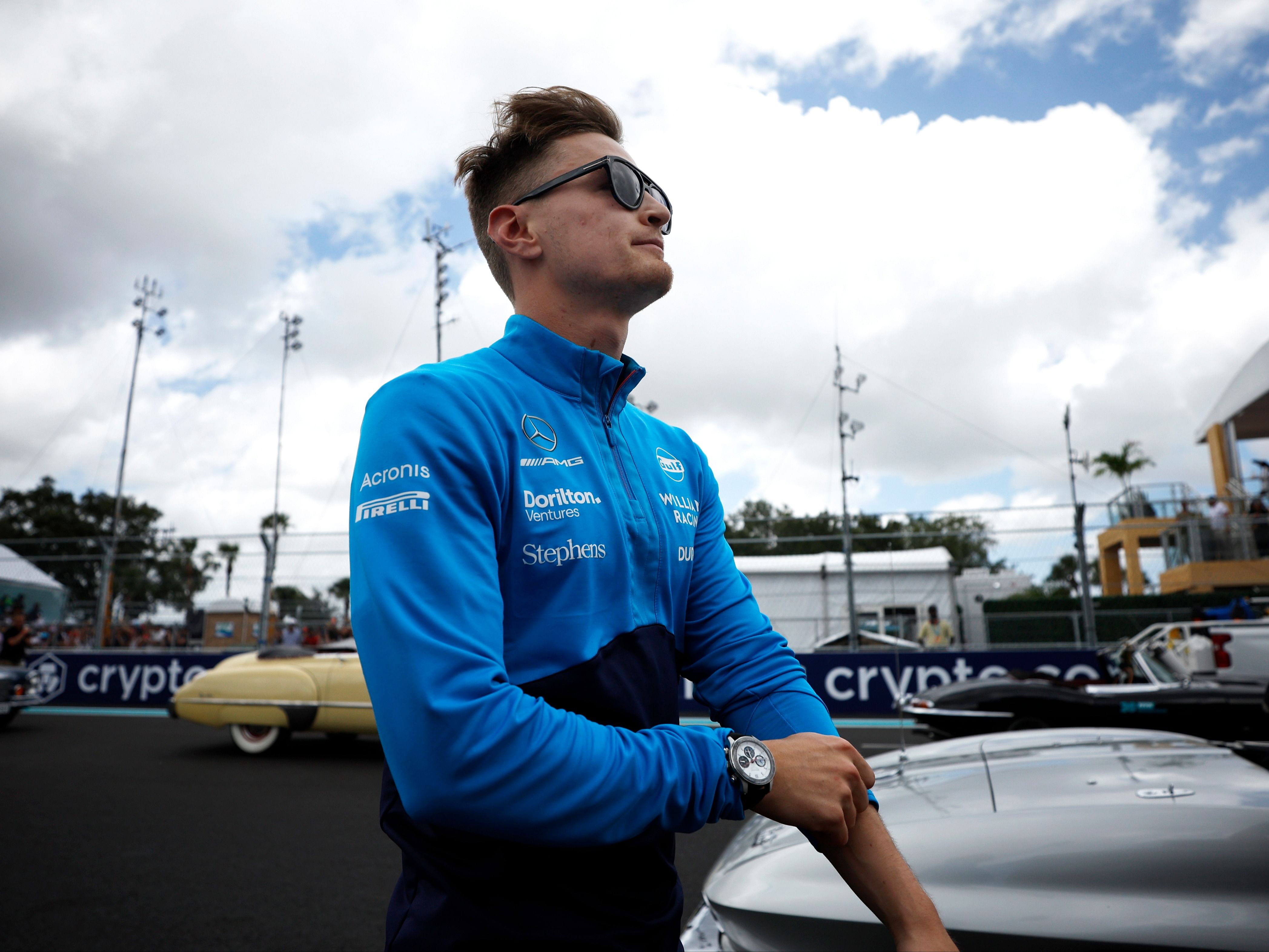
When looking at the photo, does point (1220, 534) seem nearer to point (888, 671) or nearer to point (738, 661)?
point (888, 671)

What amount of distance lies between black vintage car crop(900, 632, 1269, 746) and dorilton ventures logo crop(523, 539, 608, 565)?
6.90 meters

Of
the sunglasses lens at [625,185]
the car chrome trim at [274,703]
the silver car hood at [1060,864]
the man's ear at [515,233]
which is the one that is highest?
the sunglasses lens at [625,185]

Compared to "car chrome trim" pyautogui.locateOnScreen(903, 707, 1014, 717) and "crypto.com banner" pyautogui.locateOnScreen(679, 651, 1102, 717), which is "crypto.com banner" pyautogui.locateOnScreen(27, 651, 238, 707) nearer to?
"crypto.com banner" pyautogui.locateOnScreen(679, 651, 1102, 717)

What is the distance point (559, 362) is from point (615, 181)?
0.32 metres

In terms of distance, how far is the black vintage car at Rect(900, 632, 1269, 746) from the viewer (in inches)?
263

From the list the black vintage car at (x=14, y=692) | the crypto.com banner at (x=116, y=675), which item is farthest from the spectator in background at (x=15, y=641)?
the black vintage car at (x=14, y=692)

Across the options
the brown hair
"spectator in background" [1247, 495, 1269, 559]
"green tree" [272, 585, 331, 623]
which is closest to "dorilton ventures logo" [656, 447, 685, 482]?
the brown hair

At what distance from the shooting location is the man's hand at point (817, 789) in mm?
998

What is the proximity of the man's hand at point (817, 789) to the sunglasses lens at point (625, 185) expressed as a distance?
0.85 meters

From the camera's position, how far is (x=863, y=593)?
12.3 m

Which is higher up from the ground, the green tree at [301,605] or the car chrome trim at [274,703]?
the green tree at [301,605]

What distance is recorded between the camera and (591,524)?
1125mm

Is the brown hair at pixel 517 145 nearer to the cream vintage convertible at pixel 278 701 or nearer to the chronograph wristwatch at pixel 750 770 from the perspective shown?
the chronograph wristwatch at pixel 750 770

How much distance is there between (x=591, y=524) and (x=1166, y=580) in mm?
13986
